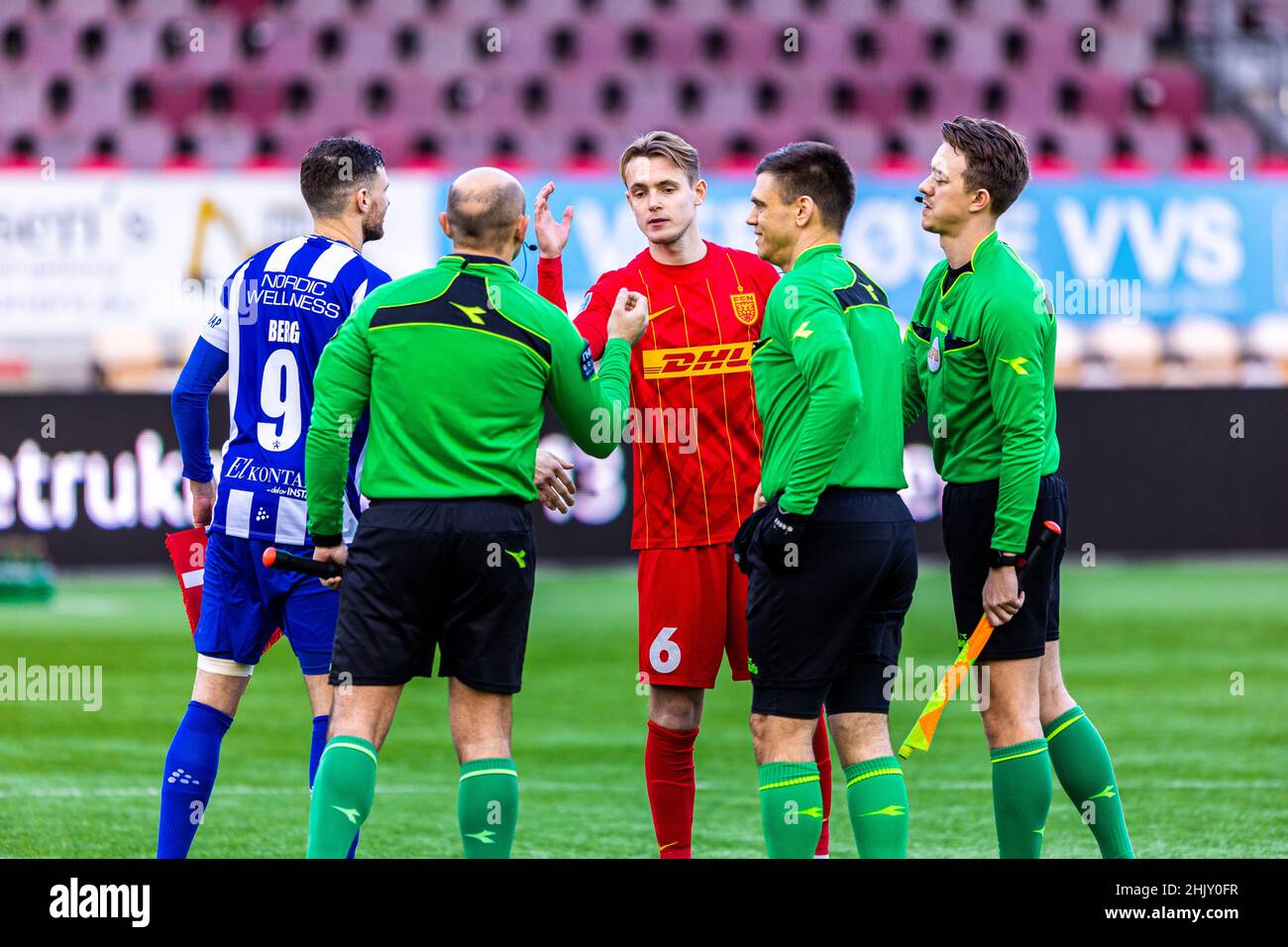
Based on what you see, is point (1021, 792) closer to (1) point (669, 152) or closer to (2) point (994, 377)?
(2) point (994, 377)

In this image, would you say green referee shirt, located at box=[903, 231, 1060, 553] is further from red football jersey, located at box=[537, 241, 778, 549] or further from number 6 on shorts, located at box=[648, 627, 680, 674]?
number 6 on shorts, located at box=[648, 627, 680, 674]

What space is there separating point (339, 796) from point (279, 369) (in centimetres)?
125

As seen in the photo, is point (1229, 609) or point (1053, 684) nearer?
point (1053, 684)

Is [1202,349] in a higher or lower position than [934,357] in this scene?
higher

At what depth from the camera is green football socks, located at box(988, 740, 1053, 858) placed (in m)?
4.60

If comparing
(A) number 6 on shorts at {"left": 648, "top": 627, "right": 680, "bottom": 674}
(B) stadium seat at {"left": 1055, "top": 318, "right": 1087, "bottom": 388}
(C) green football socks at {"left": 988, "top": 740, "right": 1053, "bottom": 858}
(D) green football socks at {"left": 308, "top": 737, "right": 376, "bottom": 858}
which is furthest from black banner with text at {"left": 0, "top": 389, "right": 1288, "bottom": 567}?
(D) green football socks at {"left": 308, "top": 737, "right": 376, "bottom": 858}

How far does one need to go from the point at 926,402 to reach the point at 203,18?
1368 centimetres

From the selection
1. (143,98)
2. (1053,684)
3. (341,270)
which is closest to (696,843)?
(1053,684)

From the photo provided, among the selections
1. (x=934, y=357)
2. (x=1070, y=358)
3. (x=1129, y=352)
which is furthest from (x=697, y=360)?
(x=1129, y=352)

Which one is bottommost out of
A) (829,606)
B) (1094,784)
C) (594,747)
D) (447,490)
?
(594,747)

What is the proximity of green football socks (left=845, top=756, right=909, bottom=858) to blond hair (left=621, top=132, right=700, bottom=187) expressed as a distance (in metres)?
1.86

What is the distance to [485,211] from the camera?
4305mm
